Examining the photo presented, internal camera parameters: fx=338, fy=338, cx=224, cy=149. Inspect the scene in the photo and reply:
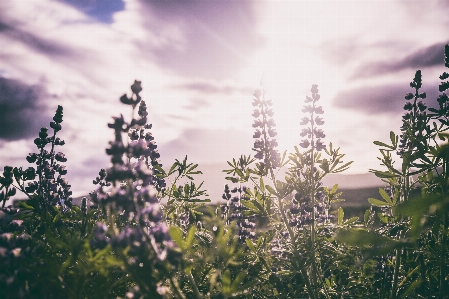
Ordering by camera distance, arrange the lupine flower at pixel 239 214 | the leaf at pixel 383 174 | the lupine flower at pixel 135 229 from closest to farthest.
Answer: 1. the lupine flower at pixel 135 229
2. the leaf at pixel 383 174
3. the lupine flower at pixel 239 214

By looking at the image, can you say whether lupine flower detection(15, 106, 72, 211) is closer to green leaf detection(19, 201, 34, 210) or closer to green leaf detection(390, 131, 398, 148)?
green leaf detection(19, 201, 34, 210)

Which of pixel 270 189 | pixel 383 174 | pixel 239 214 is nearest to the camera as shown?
pixel 383 174

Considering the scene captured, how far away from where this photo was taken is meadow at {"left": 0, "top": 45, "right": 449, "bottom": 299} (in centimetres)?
181

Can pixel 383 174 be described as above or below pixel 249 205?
above

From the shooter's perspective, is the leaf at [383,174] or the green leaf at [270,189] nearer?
the leaf at [383,174]

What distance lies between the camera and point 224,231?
11.4 feet

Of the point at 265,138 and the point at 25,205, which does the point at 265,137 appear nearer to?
the point at 265,138

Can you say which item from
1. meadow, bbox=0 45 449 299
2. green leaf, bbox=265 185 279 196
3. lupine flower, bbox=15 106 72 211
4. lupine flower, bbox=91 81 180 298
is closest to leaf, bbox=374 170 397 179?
meadow, bbox=0 45 449 299

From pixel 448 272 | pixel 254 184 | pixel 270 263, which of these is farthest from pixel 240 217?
pixel 448 272

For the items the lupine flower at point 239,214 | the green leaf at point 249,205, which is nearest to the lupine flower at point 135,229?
the green leaf at point 249,205

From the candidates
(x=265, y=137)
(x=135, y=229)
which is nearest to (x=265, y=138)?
(x=265, y=137)

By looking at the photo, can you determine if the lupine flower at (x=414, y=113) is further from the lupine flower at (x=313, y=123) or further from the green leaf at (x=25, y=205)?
the green leaf at (x=25, y=205)

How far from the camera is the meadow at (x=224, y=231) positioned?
1.81 meters

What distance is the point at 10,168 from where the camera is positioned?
8.36ft
